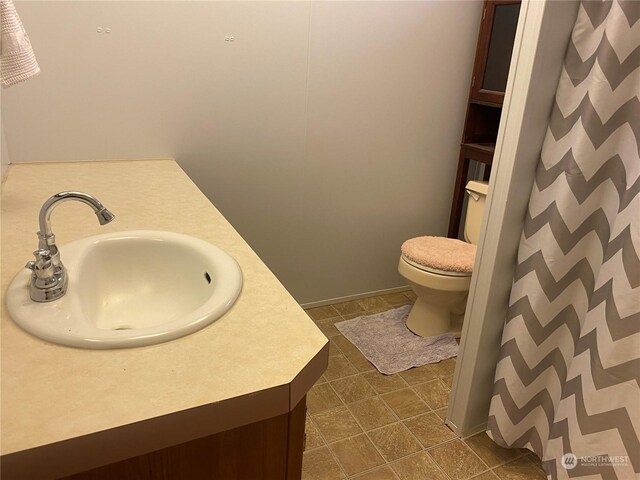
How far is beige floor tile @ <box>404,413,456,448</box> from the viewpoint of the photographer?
180cm

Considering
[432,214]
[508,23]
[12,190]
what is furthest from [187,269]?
[508,23]

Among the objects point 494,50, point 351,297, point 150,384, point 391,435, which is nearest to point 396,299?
point 351,297

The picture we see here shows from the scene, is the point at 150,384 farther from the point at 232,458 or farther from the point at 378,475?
the point at 378,475

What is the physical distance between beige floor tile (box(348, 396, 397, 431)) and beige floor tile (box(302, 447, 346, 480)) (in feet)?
0.67

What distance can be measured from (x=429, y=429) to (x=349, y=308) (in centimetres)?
92

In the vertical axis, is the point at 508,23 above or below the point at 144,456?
above

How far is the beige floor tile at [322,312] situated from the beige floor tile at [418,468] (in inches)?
38.3

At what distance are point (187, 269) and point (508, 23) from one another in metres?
2.01

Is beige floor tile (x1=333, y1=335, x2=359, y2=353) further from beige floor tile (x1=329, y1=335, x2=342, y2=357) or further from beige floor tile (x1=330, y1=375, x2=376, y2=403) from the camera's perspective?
beige floor tile (x1=330, y1=375, x2=376, y2=403)

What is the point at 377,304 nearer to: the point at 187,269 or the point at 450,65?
the point at 450,65

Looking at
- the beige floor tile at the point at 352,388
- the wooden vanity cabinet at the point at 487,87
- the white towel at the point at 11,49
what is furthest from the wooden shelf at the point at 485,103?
the white towel at the point at 11,49

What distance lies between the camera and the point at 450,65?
2475 millimetres

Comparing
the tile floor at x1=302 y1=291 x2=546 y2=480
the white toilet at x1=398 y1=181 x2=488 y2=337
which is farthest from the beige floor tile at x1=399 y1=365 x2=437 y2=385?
the white toilet at x1=398 y1=181 x2=488 y2=337

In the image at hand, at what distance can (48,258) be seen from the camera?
0.91 meters
